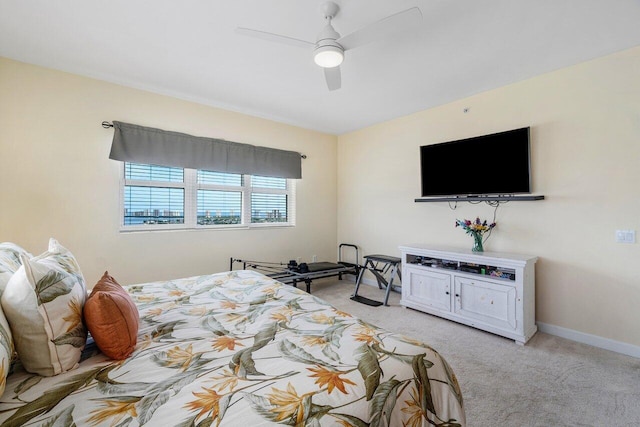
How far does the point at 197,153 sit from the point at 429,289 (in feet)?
11.0

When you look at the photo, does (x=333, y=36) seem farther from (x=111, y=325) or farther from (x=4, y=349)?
(x=4, y=349)

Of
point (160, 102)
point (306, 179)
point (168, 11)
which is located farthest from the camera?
point (306, 179)

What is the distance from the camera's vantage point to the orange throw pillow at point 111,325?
112 centimetres

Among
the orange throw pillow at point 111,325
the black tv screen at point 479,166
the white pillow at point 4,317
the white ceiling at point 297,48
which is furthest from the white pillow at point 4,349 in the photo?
the black tv screen at point 479,166

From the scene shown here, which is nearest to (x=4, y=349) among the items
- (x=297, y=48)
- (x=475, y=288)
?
(x=297, y=48)

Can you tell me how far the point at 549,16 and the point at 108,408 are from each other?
3338mm

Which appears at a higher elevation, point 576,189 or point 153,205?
point 576,189

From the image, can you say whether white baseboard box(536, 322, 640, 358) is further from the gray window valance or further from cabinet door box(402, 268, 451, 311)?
the gray window valance

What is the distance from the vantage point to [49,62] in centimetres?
263

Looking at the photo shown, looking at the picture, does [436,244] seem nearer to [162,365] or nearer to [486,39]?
[486,39]

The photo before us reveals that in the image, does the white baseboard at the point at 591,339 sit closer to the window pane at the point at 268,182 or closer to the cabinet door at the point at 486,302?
the cabinet door at the point at 486,302

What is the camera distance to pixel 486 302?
2730mm

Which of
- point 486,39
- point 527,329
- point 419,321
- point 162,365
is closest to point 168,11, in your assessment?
point 162,365

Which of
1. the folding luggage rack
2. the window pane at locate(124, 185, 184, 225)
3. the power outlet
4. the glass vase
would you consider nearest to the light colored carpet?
the glass vase
